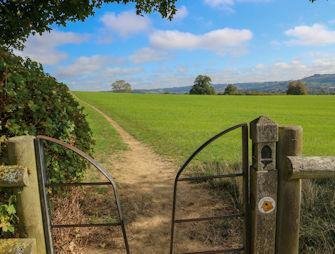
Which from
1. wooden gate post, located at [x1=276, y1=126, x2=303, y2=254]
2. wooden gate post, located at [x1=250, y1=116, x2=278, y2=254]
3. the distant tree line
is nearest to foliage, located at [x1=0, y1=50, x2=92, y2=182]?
wooden gate post, located at [x1=250, y1=116, x2=278, y2=254]

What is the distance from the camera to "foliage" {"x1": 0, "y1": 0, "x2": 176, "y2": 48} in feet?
42.8

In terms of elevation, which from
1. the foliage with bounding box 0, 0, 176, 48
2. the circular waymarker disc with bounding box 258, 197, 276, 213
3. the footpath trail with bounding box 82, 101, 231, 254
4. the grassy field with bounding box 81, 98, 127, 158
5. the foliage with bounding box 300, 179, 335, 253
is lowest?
the grassy field with bounding box 81, 98, 127, 158

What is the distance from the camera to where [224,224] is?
278 inches

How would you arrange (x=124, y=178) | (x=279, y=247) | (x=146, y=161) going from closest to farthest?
(x=279, y=247) → (x=124, y=178) → (x=146, y=161)

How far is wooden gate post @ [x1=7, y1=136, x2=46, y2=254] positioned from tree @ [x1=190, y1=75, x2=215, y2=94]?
103101 millimetres

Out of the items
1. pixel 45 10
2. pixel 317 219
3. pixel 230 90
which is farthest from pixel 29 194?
pixel 230 90

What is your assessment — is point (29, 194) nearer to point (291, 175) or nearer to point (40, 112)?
point (40, 112)

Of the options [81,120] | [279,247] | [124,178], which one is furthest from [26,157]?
[124,178]

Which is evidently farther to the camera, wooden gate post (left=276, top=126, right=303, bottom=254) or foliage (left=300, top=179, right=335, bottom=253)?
foliage (left=300, top=179, right=335, bottom=253)

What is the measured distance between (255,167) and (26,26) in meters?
11.3

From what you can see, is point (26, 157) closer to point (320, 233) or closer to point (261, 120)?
point (261, 120)

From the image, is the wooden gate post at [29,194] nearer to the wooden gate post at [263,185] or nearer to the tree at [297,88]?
the wooden gate post at [263,185]

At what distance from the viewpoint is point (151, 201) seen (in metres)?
8.45

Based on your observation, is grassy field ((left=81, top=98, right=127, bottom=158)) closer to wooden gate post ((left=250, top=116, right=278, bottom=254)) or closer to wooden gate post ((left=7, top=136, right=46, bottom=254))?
wooden gate post ((left=7, top=136, right=46, bottom=254))
